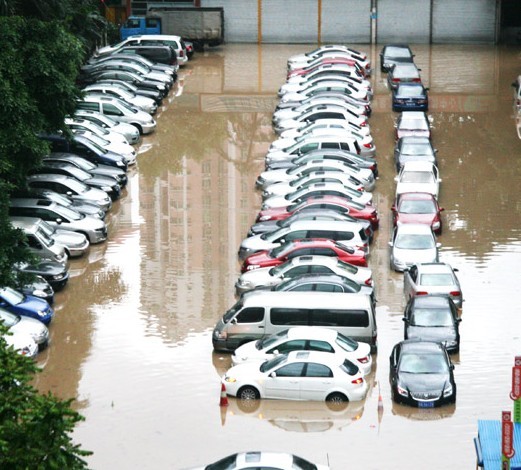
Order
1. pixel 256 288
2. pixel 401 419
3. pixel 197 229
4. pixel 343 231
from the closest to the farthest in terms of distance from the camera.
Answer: pixel 401 419
pixel 256 288
pixel 343 231
pixel 197 229

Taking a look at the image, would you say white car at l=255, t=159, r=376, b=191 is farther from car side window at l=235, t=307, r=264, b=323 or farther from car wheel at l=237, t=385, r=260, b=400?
car wheel at l=237, t=385, r=260, b=400

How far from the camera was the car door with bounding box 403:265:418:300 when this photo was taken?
33.1 m

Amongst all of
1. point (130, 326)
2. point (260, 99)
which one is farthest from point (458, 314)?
point (260, 99)

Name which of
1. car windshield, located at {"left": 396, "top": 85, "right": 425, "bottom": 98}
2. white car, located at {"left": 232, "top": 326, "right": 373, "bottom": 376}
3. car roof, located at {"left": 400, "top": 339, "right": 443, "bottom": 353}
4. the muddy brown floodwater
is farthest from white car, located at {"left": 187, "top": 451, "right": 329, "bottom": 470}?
car windshield, located at {"left": 396, "top": 85, "right": 425, "bottom": 98}

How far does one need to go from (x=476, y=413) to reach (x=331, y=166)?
15340 mm

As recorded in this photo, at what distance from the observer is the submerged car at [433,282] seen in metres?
32.7

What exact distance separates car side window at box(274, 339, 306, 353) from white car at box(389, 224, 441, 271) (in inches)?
274

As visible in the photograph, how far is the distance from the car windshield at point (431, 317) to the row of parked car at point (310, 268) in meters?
0.99

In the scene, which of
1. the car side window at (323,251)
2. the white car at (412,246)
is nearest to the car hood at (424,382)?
the car side window at (323,251)

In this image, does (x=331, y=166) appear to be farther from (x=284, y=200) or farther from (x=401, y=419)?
Result: (x=401, y=419)

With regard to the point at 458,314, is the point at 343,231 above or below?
above

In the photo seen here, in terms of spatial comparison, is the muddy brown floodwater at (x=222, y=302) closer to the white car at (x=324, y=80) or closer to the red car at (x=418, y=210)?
the red car at (x=418, y=210)

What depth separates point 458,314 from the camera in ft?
107

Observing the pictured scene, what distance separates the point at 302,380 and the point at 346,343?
6.08 feet
